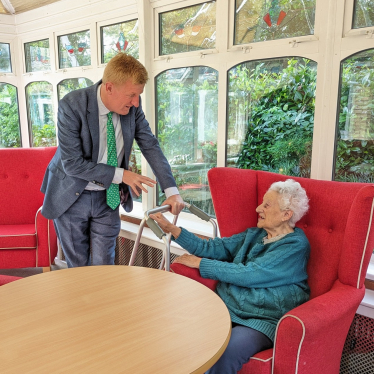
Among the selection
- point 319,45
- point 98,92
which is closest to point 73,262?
point 98,92

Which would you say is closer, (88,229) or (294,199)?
(294,199)

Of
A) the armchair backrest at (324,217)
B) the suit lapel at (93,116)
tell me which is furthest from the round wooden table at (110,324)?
the suit lapel at (93,116)

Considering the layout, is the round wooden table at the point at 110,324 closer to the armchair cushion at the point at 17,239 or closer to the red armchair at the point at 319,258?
the red armchair at the point at 319,258

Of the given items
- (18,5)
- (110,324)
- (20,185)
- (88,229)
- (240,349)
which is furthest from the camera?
(18,5)

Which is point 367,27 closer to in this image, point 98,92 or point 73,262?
point 98,92

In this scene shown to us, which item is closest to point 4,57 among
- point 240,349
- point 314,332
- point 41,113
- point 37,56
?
→ point 37,56

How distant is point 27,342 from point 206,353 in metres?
0.53

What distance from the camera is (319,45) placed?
6.87 feet

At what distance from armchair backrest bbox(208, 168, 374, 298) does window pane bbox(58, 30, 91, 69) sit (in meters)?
2.19

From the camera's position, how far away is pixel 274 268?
162 cm

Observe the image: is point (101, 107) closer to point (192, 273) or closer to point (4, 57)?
point (192, 273)

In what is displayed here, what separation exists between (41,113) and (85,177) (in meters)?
2.53

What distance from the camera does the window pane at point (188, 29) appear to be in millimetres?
2616

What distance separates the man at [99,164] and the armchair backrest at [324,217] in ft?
0.89
